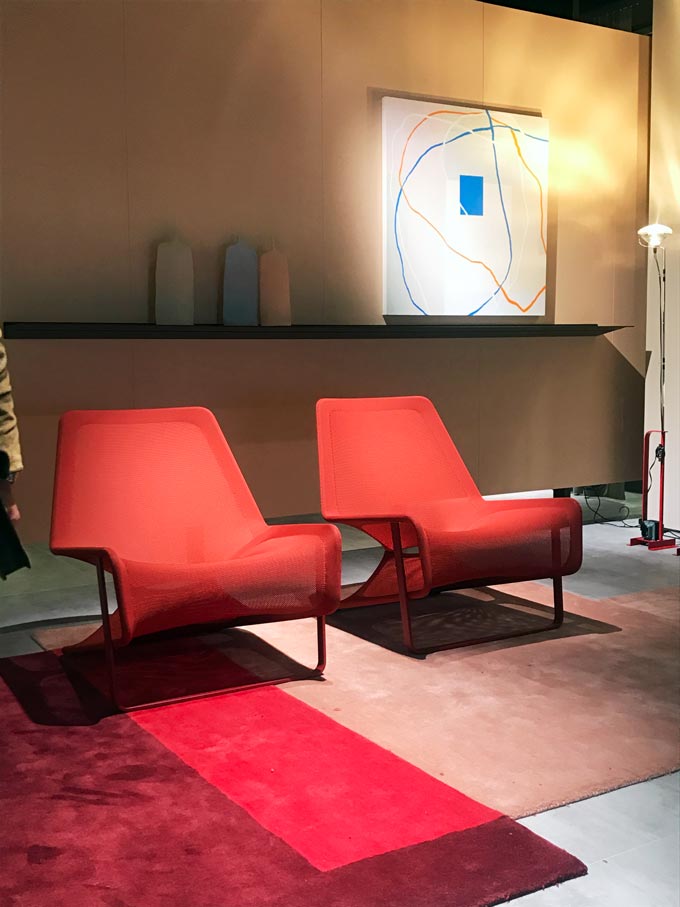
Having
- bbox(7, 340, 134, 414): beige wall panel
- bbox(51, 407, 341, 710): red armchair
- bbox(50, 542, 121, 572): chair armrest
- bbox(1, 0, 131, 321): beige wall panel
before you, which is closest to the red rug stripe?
bbox(51, 407, 341, 710): red armchair

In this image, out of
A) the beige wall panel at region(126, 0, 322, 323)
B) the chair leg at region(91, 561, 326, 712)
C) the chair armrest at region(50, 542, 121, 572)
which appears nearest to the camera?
the chair armrest at region(50, 542, 121, 572)

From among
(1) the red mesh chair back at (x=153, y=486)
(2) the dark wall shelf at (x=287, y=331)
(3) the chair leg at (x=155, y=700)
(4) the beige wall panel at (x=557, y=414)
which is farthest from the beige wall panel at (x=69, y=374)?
(4) the beige wall panel at (x=557, y=414)

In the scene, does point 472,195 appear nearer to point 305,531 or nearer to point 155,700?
point 305,531

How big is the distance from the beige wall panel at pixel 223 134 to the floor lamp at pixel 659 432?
184 centimetres

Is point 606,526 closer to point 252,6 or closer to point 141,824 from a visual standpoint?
point 252,6

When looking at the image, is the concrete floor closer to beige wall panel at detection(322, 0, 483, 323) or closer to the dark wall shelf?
the dark wall shelf

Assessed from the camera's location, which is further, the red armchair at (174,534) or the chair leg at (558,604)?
the chair leg at (558,604)

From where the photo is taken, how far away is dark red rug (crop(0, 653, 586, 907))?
1889 millimetres

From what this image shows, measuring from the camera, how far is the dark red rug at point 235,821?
189cm

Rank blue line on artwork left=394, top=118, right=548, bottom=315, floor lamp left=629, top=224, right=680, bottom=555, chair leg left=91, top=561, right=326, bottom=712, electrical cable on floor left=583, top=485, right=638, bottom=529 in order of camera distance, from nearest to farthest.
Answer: chair leg left=91, top=561, right=326, bottom=712 → blue line on artwork left=394, top=118, right=548, bottom=315 → floor lamp left=629, top=224, right=680, bottom=555 → electrical cable on floor left=583, top=485, right=638, bottom=529

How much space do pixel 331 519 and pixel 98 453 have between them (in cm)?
83

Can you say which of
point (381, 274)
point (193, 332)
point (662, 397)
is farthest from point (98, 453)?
point (662, 397)

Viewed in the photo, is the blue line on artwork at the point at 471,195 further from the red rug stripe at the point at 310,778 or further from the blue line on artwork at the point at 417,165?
the red rug stripe at the point at 310,778

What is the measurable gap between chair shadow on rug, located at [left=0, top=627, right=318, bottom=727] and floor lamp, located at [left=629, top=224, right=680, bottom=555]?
2.54 m
